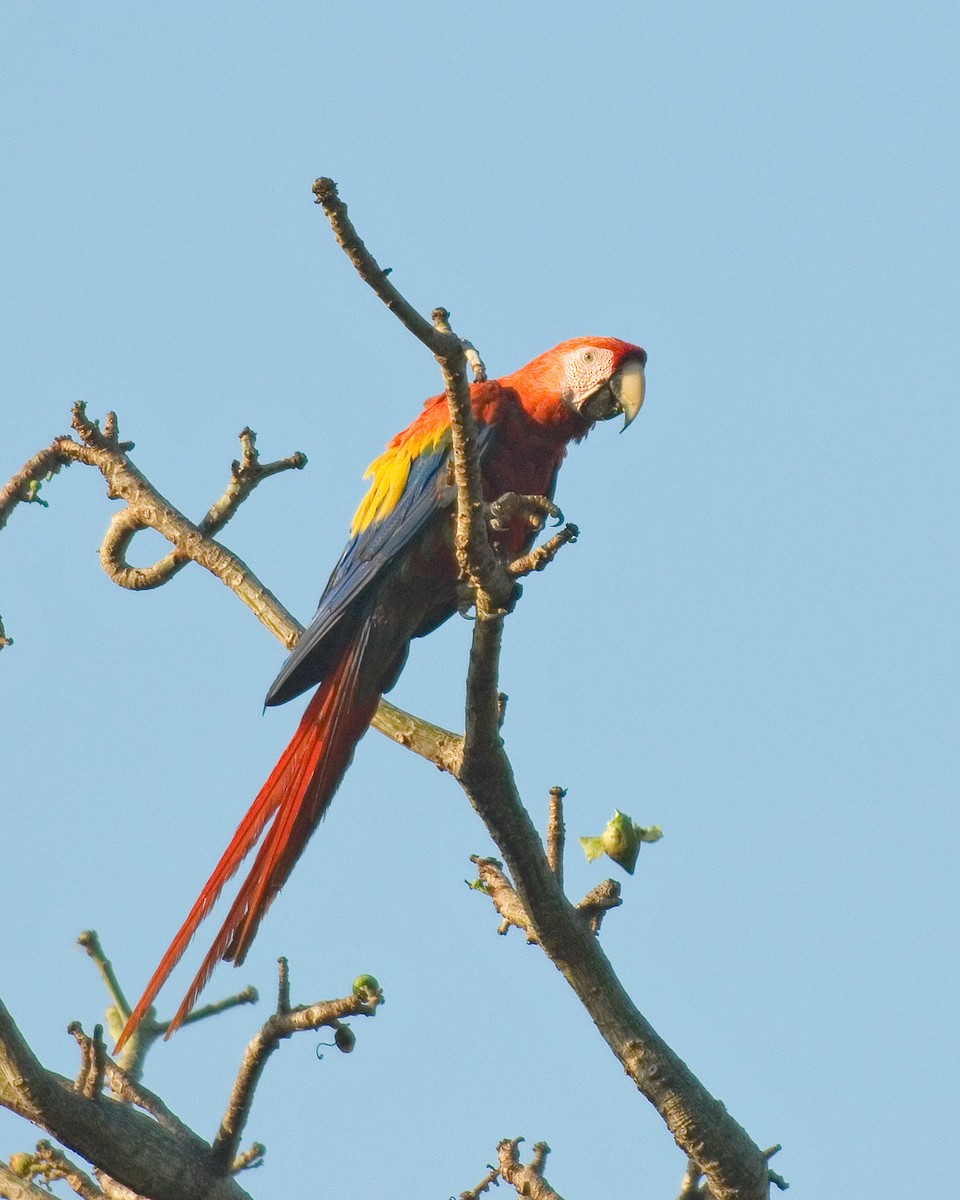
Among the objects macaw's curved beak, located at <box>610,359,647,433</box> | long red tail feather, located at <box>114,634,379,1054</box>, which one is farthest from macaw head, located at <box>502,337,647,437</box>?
long red tail feather, located at <box>114,634,379,1054</box>

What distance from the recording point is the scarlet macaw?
3.86 m

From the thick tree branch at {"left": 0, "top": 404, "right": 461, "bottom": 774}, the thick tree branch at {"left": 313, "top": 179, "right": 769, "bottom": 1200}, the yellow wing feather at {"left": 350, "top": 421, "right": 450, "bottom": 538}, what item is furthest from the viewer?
the yellow wing feather at {"left": 350, "top": 421, "right": 450, "bottom": 538}

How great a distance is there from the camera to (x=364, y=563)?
464cm

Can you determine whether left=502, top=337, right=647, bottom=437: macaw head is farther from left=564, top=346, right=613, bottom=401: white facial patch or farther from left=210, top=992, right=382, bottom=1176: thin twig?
left=210, top=992, right=382, bottom=1176: thin twig

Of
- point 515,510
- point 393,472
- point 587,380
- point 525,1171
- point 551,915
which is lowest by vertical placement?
point 525,1171

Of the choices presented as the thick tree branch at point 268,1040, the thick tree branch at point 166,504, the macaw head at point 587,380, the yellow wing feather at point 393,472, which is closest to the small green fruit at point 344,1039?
the thick tree branch at point 268,1040

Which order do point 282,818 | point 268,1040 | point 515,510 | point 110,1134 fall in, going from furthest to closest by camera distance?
point 282,818
point 515,510
point 268,1040
point 110,1134

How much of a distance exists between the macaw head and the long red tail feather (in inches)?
46.1

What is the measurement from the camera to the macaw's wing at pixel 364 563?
4.41m

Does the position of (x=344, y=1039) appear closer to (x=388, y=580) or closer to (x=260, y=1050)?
(x=260, y=1050)

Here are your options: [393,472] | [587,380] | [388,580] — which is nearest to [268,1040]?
[388,580]

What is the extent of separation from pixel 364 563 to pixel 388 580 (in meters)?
0.11

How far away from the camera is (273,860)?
3879mm

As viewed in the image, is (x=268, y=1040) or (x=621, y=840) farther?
(x=621, y=840)
